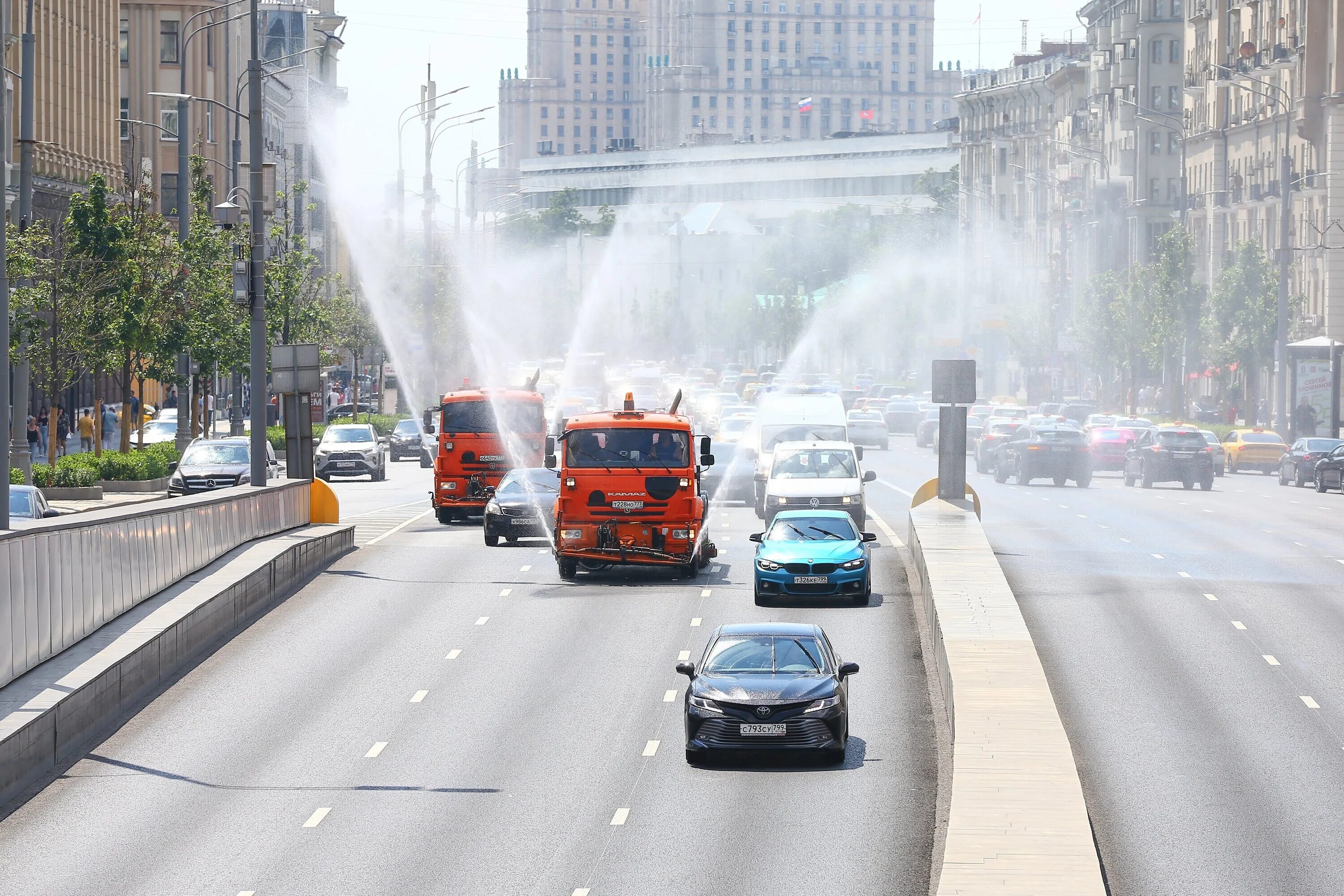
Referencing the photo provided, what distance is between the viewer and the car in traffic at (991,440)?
67.4 m

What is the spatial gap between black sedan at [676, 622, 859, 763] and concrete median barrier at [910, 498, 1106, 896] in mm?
1260

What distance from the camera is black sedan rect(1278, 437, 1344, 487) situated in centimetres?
6156

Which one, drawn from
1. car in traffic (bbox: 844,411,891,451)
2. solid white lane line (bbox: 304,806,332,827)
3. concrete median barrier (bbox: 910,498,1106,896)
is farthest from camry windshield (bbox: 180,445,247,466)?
car in traffic (bbox: 844,411,891,451)

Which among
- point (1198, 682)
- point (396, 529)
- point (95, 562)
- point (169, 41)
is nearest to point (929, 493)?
point (396, 529)

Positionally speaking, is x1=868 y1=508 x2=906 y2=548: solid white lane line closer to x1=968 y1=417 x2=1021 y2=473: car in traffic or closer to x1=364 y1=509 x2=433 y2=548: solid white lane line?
x1=364 y1=509 x2=433 y2=548: solid white lane line

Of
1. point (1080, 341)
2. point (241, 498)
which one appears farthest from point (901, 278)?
point (241, 498)

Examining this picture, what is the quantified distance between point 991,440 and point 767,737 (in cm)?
4839

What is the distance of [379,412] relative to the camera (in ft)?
310

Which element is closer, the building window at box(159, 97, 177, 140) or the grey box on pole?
the grey box on pole

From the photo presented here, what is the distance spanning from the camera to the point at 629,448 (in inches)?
1342

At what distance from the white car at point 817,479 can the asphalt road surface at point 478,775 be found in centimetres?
652

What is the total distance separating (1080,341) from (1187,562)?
79410 mm

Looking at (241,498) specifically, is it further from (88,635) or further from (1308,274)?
(1308,274)

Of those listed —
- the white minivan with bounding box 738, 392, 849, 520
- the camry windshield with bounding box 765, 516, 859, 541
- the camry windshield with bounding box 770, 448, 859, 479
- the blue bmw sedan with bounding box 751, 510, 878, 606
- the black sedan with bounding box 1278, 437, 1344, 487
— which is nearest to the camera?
A: the blue bmw sedan with bounding box 751, 510, 878, 606
